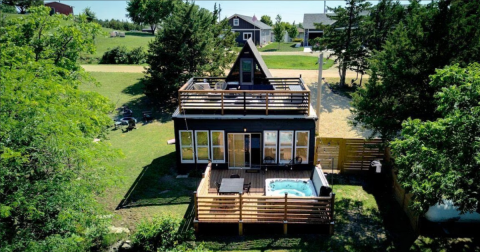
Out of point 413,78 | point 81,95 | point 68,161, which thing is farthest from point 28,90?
point 413,78

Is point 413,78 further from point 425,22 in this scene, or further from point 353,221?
point 353,221

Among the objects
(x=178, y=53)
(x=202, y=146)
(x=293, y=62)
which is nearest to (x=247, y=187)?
(x=202, y=146)

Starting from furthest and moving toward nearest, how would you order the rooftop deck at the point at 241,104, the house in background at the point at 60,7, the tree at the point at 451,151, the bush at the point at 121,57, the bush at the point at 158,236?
1. the house in background at the point at 60,7
2. the bush at the point at 121,57
3. the rooftop deck at the point at 241,104
4. the bush at the point at 158,236
5. the tree at the point at 451,151

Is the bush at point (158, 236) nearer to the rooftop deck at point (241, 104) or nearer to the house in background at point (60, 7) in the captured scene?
the rooftop deck at point (241, 104)

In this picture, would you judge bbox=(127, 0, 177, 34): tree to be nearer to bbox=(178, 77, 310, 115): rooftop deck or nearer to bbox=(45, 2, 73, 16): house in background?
bbox=(45, 2, 73, 16): house in background

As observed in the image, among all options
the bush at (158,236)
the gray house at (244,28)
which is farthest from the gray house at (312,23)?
the bush at (158,236)
